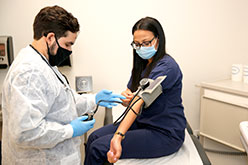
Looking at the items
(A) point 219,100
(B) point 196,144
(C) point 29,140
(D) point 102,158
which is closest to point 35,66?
(C) point 29,140

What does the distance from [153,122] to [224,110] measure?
0.90 meters

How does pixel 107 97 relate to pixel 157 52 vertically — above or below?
below

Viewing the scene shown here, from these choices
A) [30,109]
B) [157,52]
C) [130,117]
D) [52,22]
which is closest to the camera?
[30,109]

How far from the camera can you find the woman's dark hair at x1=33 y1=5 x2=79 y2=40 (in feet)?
3.24

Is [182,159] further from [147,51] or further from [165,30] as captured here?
[165,30]

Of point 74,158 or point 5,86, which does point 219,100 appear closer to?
point 74,158

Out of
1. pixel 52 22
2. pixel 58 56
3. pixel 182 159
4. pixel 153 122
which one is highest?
pixel 52 22

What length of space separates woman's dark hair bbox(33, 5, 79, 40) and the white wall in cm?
113

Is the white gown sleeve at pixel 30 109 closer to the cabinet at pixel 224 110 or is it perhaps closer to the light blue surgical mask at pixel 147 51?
the light blue surgical mask at pixel 147 51

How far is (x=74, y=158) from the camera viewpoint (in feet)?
3.59

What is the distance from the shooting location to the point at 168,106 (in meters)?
1.31

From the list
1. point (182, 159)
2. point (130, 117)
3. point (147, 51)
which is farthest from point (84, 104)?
point (182, 159)

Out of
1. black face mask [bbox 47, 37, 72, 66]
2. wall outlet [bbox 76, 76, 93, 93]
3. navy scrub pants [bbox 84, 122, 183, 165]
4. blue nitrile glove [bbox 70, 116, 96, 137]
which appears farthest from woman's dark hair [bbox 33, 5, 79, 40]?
wall outlet [bbox 76, 76, 93, 93]

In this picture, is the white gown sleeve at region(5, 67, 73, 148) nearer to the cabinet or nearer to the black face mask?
the black face mask
